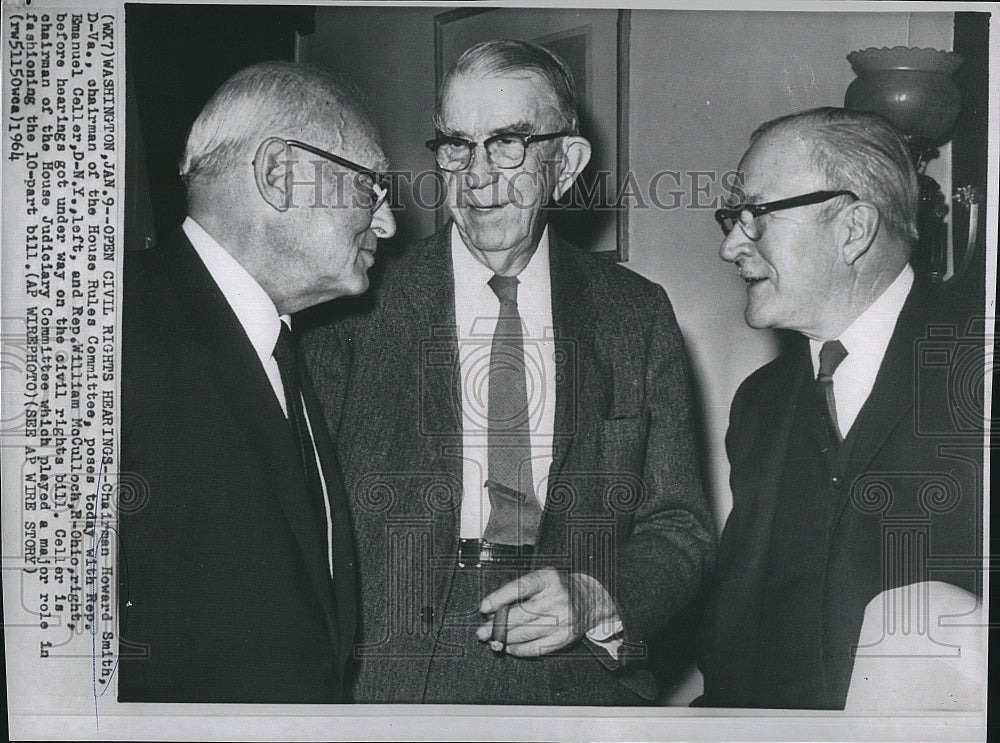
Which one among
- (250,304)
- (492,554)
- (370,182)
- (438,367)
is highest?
(370,182)

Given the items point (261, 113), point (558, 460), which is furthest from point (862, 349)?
point (261, 113)

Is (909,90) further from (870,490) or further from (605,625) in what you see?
(605,625)

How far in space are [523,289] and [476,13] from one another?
509mm

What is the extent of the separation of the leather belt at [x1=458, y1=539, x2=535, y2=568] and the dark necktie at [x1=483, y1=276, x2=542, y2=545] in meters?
0.01

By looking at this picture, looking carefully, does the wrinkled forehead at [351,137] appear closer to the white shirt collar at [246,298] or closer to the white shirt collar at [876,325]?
the white shirt collar at [246,298]

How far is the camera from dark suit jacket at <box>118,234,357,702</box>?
1.67 metres

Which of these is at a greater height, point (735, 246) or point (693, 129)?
point (693, 129)

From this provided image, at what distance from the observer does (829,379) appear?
1.76m

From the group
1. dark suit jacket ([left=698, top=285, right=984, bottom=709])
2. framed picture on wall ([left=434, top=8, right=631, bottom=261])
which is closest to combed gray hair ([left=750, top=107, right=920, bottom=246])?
dark suit jacket ([left=698, top=285, right=984, bottom=709])

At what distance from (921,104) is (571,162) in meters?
0.64

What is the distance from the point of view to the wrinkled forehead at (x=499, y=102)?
5.63ft

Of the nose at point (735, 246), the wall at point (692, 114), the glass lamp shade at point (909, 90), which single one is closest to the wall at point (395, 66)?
the wall at point (692, 114)

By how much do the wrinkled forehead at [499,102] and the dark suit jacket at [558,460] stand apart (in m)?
0.21

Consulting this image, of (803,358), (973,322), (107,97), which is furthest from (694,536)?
(107,97)
